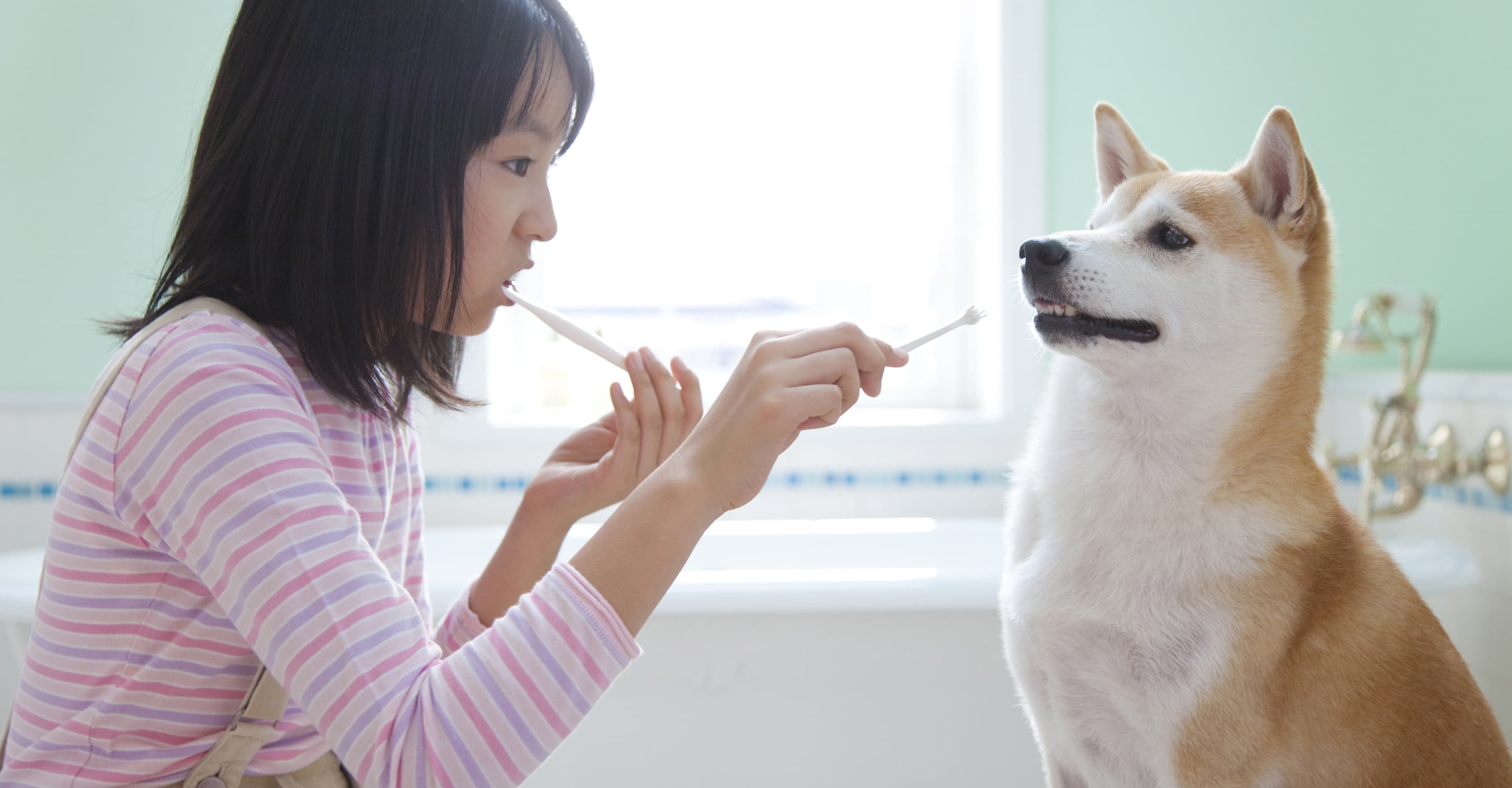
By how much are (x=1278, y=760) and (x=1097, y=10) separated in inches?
74.0

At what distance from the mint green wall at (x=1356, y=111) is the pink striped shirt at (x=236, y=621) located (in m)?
1.52

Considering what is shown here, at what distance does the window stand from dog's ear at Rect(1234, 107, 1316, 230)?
5.27ft

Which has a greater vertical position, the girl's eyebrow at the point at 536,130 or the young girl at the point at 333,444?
the girl's eyebrow at the point at 536,130

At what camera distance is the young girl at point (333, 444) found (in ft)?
1.94

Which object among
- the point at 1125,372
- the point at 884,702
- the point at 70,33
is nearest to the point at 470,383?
the point at 70,33

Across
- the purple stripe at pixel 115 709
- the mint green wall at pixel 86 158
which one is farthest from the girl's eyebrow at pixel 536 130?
the mint green wall at pixel 86 158

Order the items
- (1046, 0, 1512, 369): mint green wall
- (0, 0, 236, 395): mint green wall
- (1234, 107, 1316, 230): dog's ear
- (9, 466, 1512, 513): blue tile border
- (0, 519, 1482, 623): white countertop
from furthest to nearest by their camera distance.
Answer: (9, 466, 1512, 513): blue tile border → (0, 0, 236, 395): mint green wall → (1046, 0, 1512, 369): mint green wall → (0, 519, 1482, 623): white countertop → (1234, 107, 1316, 230): dog's ear

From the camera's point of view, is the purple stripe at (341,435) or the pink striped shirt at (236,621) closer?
the pink striped shirt at (236,621)

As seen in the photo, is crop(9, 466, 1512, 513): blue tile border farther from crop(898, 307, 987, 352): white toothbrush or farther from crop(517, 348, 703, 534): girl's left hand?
crop(898, 307, 987, 352): white toothbrush

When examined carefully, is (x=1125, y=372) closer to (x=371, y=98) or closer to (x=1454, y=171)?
(x=371, y=98)

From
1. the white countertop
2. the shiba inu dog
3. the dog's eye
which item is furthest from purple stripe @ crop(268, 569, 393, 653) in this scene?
the white countertop

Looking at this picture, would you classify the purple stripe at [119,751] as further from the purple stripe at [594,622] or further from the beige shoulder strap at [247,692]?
the purple stripe at [594,622]

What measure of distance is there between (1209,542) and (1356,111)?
158cm

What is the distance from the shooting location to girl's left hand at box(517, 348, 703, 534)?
82cm
